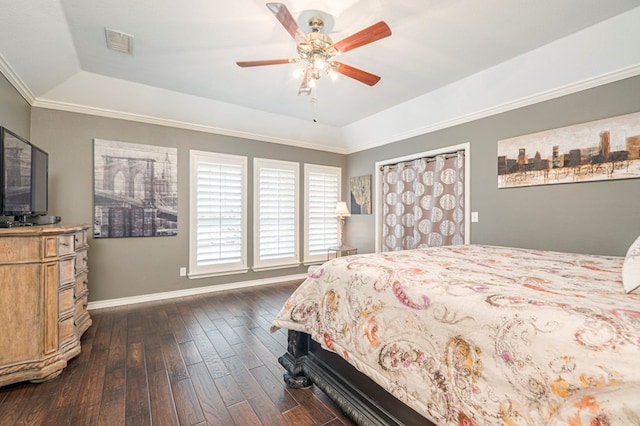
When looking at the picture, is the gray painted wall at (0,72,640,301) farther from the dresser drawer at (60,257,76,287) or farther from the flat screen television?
the dresser drawer at (60,257,76,287)

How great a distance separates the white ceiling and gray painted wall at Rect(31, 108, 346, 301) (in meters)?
0.18

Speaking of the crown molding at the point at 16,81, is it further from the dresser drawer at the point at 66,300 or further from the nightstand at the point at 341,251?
the nightstand at the point at 341,251

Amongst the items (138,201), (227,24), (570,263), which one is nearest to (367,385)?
(570,263)

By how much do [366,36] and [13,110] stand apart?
3.46 m

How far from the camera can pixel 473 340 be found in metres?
0.98

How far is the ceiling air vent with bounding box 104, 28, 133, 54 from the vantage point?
2.43m

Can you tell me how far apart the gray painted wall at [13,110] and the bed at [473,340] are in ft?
10.4

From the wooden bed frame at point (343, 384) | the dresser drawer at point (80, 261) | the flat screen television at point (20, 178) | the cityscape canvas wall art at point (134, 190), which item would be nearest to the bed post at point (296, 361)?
the wooden bed frame at point (343, 384)

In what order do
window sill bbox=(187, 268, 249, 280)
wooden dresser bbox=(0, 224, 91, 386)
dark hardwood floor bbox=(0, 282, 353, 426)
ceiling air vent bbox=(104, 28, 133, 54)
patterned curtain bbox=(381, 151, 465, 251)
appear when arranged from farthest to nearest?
A: window sill bbox=(187, 268, 249, 280) < patterned curtain bbox=(381, 151, 465, 251) < ceiling air vent bbox=(104, 28, 133, 54) < wooden dresser bbox=(0, 224, 91, 386) < dark hardwood floor bbox=(0, 282, 353, 426)

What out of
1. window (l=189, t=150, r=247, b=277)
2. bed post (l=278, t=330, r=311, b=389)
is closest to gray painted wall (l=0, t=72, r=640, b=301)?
window (l=189, t=150, r=247, b=277)

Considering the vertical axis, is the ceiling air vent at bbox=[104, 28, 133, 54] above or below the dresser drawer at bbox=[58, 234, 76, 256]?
above

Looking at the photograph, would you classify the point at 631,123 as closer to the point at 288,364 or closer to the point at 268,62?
the point at 268,62

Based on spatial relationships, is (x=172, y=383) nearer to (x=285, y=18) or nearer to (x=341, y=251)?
(x=285, y=18)

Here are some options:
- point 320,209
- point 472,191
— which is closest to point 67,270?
point 320,209
